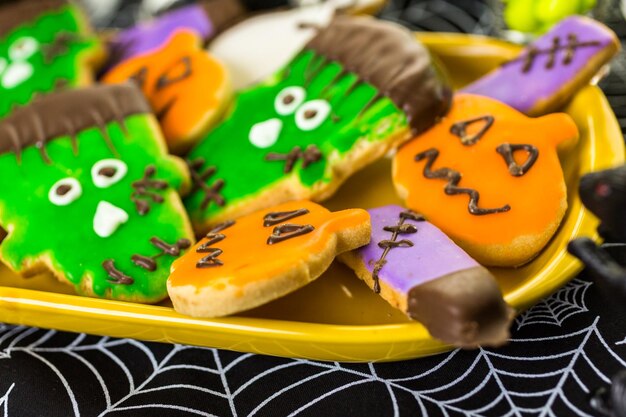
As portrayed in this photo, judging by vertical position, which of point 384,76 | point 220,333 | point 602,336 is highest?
point 384,76

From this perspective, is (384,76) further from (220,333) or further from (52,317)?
(52,317)

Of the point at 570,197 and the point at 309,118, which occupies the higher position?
the point at 309,118

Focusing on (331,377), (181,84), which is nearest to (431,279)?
(331,377)

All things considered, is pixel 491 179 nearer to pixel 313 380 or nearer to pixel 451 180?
pixel 451 180

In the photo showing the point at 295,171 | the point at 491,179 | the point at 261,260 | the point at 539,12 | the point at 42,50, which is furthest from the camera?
the point at 42,50

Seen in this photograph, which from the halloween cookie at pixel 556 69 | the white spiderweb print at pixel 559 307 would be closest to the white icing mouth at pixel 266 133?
the halloween cookie at pixel 556 69

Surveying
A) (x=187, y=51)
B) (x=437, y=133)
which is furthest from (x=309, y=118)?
(x=187, y=51)
